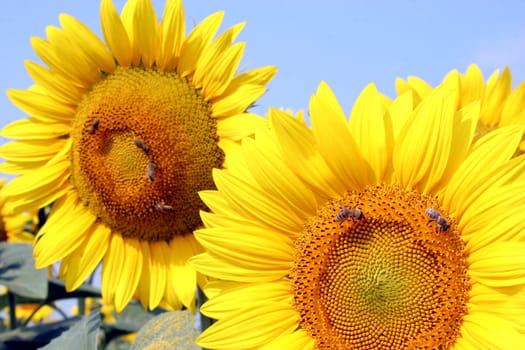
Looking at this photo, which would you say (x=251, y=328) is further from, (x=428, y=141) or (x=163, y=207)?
(x=163, y=207)

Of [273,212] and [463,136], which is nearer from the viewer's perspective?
[463,136]

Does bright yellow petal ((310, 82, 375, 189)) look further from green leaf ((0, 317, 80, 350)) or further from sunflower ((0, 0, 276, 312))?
green leaf ((0, 317, 80, 350))

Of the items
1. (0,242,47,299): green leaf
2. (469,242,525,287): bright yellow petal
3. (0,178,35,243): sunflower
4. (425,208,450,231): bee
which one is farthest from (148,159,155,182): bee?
(0,178,35,243): sunflower

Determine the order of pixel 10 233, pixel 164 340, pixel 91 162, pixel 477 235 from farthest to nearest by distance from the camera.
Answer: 1. pixel 10 233
2. pixel 91 162
3. pixel 164 340
4. pixel 477 235

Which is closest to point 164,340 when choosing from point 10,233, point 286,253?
point 286,253

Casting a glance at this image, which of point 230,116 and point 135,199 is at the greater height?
point 230,116

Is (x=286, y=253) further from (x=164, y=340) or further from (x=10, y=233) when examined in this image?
(x=10, y=233)
